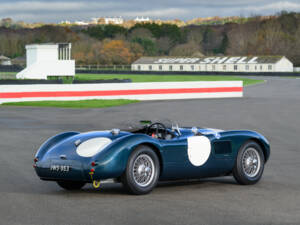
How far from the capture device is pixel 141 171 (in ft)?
27.4

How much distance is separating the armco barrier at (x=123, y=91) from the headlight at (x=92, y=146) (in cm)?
2460

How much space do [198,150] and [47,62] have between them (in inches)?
1812

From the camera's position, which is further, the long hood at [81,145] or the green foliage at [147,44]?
the green foliage at [147,44]

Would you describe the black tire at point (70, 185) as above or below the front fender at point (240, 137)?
below

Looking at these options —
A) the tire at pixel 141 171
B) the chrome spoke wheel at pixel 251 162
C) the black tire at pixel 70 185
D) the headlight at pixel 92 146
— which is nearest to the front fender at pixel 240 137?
the chrome spoke wheel at pixel 251 162

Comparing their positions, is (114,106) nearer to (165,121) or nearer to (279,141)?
(279,141)

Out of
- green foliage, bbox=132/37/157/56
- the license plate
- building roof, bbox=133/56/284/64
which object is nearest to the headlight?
the license plate

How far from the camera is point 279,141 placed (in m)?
16.0

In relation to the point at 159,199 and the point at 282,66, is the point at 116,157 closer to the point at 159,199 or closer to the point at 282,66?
the point at 159,199

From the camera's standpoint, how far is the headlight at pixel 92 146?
26.9 ft

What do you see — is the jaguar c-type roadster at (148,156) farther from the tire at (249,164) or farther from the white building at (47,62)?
the white building at (47,62)

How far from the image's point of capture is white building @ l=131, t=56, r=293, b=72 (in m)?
122

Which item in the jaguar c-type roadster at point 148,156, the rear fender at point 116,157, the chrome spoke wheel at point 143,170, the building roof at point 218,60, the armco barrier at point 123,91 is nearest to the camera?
the rear fender at point 116,157

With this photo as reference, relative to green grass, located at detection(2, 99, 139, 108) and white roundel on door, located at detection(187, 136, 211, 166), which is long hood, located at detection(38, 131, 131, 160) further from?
green grass, located at detection(2, 99, 139, 108)
